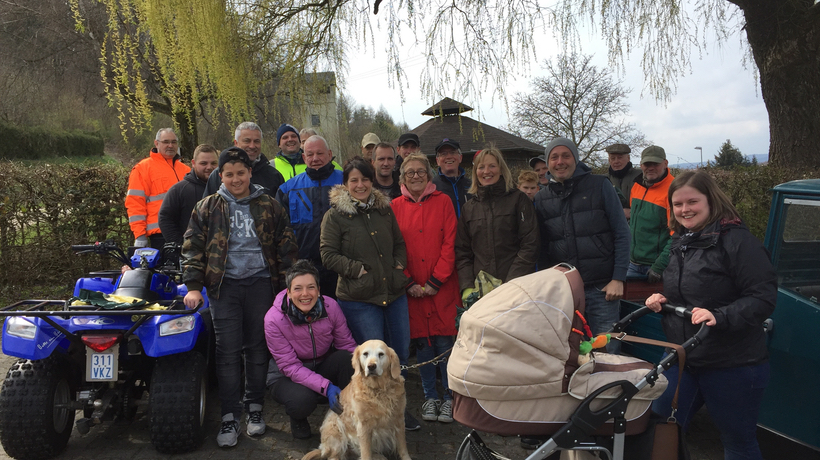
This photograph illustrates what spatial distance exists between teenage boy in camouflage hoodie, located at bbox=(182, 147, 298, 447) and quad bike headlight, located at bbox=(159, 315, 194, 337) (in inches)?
8.2

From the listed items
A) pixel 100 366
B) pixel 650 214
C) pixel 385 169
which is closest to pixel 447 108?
pixel 385 169

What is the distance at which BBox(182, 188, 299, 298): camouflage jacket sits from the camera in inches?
146

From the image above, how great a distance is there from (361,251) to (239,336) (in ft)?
3.70

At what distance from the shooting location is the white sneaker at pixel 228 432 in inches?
145

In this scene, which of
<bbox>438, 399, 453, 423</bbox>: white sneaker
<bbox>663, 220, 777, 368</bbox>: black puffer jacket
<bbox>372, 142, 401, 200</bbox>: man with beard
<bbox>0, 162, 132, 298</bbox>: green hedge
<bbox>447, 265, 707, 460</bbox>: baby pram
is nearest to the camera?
<bbox>447, 265, 707, 460</bbox>: baby pram

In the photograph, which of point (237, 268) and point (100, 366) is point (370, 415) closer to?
point (237, 268)

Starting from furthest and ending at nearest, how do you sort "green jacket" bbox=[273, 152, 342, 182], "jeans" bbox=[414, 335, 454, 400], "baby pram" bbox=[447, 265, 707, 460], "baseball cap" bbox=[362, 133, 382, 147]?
"baseball cap" bbox=[362, 133, 382, 147], "green jacket" bbox=[273, 152, 342, 182], "jeans" bbox=[414, 335, 454, 400], "baby pram" bbox=[447, 265, 707, 460]

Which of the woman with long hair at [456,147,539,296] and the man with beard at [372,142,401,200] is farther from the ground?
the man with beard at [372,142,401,200]

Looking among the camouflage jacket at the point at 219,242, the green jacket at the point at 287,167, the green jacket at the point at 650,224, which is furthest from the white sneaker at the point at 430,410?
the green jacket at the point at 287,167

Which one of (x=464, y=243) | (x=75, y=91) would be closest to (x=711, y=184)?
(x=464, y=243)

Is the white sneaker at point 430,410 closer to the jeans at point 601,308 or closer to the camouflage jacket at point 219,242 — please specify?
the jeans at point 601,308

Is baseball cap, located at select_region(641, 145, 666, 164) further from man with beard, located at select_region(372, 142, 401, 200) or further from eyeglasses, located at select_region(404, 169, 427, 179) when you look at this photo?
man with beard, located at select_region(372, 142, 401, 200)

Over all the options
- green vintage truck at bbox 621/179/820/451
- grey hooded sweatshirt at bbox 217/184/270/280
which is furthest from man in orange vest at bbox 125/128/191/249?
green vintage truck at bbox 621/179/820/451

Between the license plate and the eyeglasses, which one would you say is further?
the eyeglasses
